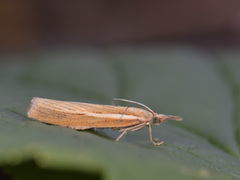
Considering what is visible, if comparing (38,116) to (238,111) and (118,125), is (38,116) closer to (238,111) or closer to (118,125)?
(118,125)

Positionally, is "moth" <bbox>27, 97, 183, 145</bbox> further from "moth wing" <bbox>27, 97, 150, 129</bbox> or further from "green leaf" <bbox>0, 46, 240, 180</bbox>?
"green leaf" <bbox>0, 46, 240, 180</bbox>

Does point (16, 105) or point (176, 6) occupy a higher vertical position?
point (176, 6)

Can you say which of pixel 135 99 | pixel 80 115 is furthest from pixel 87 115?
pixel 135 99

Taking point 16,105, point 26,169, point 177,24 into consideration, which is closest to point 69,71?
point 16,105

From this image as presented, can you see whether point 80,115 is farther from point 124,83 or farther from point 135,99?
point 124,83

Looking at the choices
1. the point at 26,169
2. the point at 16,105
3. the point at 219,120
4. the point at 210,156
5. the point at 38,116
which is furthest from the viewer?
the point at 219,120

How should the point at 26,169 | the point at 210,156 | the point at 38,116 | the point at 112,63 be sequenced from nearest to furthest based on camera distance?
the point at 26,169
the point at 38,116
the point at 210,156
the point at 112,63
